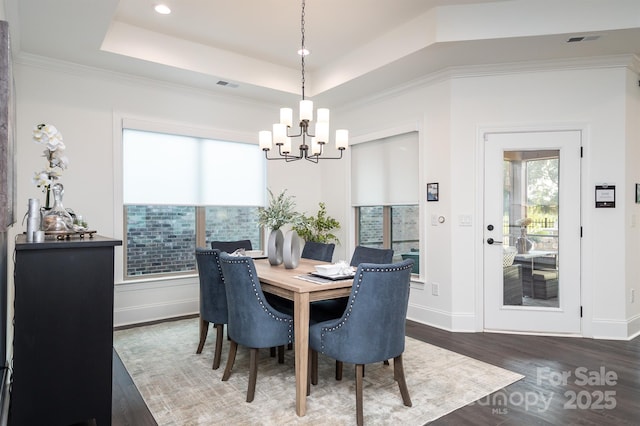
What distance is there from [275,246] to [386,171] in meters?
2.25

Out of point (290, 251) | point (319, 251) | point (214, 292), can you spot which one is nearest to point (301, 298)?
point (290, 251)

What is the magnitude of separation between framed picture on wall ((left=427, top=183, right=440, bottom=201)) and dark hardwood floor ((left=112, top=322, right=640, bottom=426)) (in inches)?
58.3

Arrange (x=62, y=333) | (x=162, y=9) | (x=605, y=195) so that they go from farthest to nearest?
(x=605, y=195) → (x=162, y=9) → (x=62, y=333)

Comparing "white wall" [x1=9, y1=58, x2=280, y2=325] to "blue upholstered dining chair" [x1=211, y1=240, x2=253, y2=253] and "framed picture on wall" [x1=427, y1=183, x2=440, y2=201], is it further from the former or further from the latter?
"framed picture on wall" [x1=427, y1=183, x2=440, y2=201]

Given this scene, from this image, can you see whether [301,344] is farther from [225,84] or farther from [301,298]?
[225,84]

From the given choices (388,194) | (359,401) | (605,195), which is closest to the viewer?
(359,401)

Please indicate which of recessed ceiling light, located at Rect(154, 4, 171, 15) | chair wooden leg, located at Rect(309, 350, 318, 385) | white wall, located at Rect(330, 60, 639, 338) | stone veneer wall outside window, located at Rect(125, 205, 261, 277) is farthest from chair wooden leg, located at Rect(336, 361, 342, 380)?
recessed ceiling light, located at Rect(154, 4, 171, 15)

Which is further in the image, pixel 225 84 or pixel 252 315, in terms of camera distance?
pixel 225 84

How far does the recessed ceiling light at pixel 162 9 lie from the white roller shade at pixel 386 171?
2.83 m

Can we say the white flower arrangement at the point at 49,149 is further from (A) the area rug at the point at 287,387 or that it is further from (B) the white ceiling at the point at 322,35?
(A) the area rug at the point at 287,387

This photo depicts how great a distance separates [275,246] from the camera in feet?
10.9

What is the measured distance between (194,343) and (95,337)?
1.71m

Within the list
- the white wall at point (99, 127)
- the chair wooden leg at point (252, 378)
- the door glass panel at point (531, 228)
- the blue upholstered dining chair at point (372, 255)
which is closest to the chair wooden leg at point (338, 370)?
the chair wooden leg at point (252, 378)

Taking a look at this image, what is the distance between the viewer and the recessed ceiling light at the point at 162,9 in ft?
11.3
